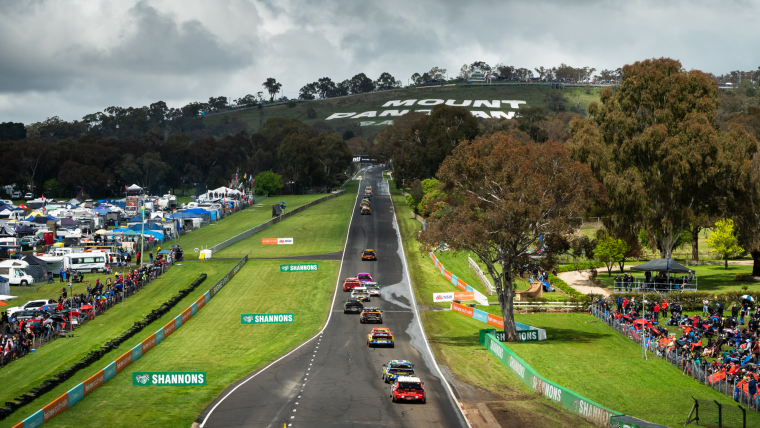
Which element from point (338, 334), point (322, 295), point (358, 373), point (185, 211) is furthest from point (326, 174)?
point (358, 373)

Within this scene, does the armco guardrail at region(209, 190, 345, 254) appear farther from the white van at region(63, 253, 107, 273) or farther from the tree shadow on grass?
the tree shadow on grass

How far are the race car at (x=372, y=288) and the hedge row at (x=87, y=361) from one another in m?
15.9

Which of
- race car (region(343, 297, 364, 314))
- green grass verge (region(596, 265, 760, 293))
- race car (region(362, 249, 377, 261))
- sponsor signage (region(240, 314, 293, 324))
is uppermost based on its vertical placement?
race car (region(362, 249, 377, 261))

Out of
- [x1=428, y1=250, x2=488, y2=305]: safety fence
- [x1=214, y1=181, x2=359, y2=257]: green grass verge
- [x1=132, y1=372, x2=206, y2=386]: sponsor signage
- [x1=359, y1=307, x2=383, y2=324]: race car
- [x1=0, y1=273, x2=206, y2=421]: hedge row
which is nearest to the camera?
[x1=0, y1=273, x2=206, y2=421]: hedge row

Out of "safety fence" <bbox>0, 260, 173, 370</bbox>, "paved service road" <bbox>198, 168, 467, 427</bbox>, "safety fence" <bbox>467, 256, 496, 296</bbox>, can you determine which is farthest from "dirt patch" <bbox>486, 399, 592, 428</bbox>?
"safety fence" <bbox>467, 256, 496, 296</bbox>

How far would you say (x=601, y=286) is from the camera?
6188 centimetres

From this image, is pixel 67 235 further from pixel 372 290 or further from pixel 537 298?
pixel 537 298

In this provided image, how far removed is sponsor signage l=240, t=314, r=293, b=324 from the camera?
5092cm

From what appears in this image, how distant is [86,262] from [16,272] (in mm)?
7567


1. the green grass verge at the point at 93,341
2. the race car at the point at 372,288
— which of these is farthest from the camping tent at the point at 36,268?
the race car at the point at 372,288

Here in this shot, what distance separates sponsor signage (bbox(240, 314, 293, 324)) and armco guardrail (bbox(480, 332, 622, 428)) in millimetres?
17675

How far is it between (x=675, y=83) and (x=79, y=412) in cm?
5541

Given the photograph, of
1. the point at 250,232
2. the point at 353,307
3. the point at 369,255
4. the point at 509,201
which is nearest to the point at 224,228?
the point at 250,232

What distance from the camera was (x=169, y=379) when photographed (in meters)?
33.8
